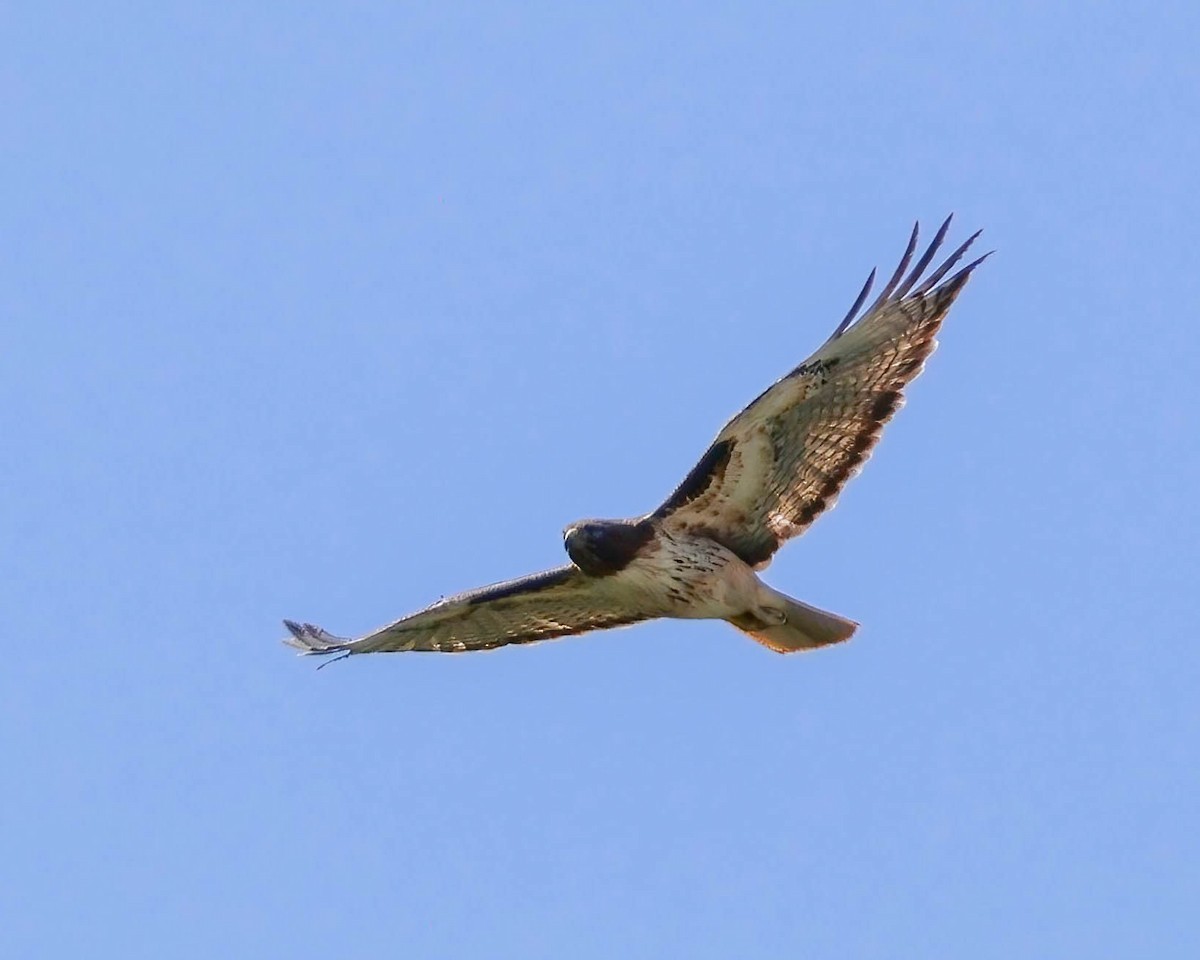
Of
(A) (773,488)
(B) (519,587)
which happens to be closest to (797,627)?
(A) (773,488)

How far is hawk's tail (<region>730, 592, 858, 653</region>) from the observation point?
1423cm

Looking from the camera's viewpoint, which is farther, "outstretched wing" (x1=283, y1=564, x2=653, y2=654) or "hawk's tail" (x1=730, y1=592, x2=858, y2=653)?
"outstretched wing" (x1=283, y1=564, x2=653, y2=654)

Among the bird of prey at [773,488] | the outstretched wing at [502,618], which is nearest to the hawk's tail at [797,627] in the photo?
the bird of prey at [773,488]

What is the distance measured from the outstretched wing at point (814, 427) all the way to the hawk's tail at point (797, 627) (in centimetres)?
33

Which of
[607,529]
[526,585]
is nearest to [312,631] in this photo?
[526,585]

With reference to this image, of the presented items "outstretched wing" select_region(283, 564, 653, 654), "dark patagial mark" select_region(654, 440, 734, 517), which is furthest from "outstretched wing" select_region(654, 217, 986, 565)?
"outstretched wing" select_region(283, 564, 653, 654)

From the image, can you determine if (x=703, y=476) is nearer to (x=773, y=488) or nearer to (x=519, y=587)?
(x=773, y=488)

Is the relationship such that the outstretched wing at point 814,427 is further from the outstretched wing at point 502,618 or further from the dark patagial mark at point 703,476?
the outstretched wing at point 502,618

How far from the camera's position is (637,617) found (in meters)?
14.9

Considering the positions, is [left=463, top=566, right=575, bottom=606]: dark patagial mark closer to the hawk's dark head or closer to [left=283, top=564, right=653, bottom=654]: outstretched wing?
[left=283, top=564, right=653, bottom=654]: outstretched wing

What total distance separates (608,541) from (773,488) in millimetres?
1031

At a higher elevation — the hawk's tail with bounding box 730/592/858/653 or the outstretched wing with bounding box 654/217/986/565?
the outstretched wing with bounding box 654/217/986/565

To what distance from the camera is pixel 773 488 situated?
46.5 feet

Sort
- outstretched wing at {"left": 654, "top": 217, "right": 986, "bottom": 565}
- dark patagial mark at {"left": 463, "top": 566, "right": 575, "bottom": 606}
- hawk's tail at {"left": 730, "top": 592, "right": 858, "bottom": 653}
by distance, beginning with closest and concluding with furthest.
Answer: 1. outstretched wing at {"left": 654, "top": 217, "right": 986, "bottom": 565}
2. hawk's tail at {"left": 730, "top": 592, "right": 858, "bottom": 653}
3. dark patagial mark at {"left": 463, "top": 566, "right": 575, "bottom": 606}
